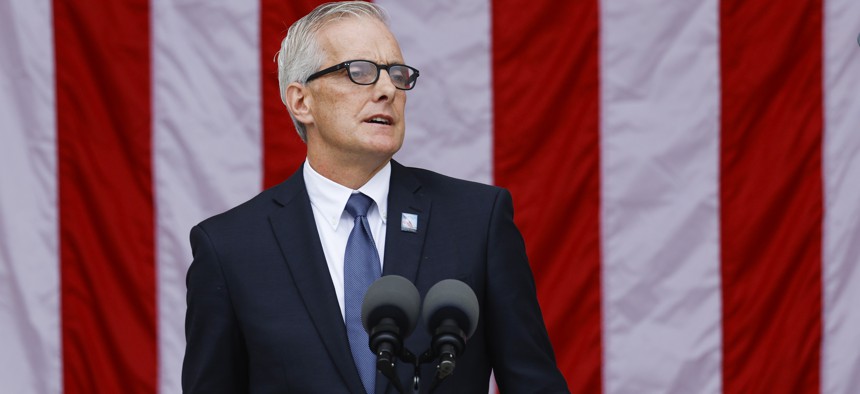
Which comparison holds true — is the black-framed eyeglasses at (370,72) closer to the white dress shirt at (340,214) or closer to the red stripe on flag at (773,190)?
the white dress shirt at (340,214)

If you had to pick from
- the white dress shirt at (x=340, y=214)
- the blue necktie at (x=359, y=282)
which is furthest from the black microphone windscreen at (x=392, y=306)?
the white dress shirt at (x=340, y=214)

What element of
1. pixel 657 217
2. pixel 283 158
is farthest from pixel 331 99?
pixel 657 217

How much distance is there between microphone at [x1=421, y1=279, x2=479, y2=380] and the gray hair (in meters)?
0.63

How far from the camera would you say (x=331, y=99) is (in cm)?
178

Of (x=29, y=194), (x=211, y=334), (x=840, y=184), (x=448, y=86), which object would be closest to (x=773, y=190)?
(x=840, y=184)

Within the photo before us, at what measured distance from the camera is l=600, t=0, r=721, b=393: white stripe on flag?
→ 2.94 metres

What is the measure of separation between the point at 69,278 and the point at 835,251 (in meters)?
2.06

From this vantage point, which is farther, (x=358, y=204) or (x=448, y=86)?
(x=448, y=86)

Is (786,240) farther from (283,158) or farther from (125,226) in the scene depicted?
(125,226)

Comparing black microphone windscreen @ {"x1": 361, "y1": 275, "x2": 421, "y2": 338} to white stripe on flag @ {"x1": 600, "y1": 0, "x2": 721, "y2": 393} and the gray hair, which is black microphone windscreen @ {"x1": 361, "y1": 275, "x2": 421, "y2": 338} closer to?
the gray hair

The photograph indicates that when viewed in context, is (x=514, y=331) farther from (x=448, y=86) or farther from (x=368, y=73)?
(x=448, y=86)

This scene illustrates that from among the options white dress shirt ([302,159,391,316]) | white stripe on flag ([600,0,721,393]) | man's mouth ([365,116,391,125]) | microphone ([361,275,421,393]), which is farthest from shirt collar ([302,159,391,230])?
white stripe on flag ([600,0,721,393])

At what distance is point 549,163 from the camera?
9.67 feet

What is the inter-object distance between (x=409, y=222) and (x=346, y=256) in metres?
0.12
